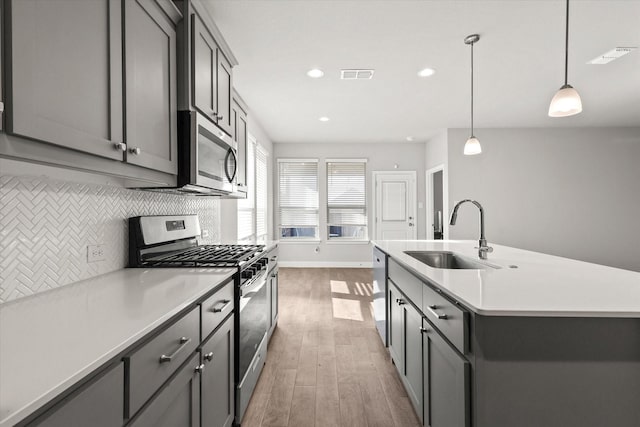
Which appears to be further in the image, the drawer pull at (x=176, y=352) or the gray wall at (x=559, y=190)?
the gray wall at (x=559, y=190)

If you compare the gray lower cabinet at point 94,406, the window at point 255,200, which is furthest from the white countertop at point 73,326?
the window at point 255,200

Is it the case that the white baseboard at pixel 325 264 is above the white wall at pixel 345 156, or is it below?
below

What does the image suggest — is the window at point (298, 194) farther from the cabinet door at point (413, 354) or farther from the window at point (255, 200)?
the cabinet door at point (413, 354)

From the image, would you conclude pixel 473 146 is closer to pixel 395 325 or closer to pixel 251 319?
pixel 395 325

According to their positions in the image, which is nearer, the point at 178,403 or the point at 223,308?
the point at 178,403

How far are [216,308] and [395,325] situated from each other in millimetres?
1415

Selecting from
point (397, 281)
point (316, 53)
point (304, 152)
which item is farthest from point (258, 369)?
point (304, 152)

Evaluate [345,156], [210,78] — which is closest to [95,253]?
[210,78]

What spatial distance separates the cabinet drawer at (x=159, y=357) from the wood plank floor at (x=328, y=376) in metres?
1.04

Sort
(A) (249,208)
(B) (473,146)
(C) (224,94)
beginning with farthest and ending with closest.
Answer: (A) (249,208), (B) (473,146), (C) (224,94)

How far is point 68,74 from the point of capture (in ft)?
3.33

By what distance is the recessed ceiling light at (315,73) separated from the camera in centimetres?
350

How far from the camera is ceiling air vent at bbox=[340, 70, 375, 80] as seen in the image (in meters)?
3.50

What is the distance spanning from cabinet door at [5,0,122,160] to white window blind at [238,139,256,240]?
3.22m
